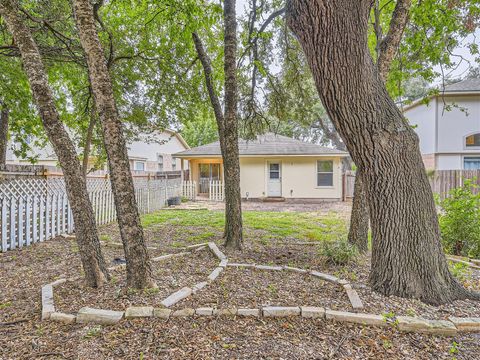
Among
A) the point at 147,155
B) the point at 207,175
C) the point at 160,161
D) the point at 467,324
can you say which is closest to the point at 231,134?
the point at 467,324

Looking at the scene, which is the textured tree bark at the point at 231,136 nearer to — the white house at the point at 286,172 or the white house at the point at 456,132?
the white house at the point at 286,172

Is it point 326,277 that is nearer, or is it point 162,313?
point 162,313

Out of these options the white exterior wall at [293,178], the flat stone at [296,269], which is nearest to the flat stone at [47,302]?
the flat stone at [296,269]

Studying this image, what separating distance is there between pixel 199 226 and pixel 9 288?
15.7 ft

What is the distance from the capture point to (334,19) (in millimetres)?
2682

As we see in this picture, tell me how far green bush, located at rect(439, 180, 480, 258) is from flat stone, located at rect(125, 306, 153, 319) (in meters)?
5.35

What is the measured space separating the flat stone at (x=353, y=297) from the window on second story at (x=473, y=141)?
13.3 m

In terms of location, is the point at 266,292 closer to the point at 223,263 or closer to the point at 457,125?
the point at 223,263

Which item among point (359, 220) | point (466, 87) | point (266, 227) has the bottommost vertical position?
point (266, 227)

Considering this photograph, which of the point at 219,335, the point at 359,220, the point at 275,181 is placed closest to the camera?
the point at 219,335

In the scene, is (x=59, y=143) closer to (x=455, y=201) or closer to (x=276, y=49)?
(x=276, y=49)

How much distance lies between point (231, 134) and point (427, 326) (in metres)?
3.85

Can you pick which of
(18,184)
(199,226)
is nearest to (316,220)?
(199,226)

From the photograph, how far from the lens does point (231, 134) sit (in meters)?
5.16
